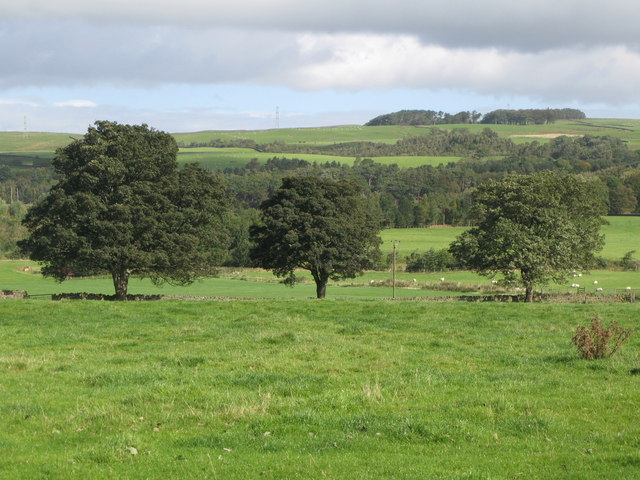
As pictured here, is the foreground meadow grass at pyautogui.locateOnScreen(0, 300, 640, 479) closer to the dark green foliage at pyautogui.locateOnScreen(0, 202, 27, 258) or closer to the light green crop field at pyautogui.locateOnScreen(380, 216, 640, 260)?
the light green crop field at pyautogui.locateOnScreen(380, 216, 640, 260)

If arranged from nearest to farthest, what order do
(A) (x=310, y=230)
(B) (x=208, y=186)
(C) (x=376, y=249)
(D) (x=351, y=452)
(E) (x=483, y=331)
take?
1. (D) (x=351, y=452)
2. (E) (x=483, y=331)
3. (B) (x=208, y=186)
4. (A) (x=310, y=230)
5. (C) (x=376, y=249)

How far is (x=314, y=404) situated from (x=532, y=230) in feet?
148

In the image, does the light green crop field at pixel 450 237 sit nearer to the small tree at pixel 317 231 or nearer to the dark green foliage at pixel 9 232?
the small tree at pixel 317 231

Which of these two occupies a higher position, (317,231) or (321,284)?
(317,231)

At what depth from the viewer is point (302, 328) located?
26156mm

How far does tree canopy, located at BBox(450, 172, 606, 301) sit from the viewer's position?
54.3 metres

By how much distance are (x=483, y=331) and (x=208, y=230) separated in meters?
26.9

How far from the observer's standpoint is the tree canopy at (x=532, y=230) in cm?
5431

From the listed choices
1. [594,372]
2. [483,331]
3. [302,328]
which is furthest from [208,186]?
[594,372]

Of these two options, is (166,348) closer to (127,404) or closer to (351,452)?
(127,404)

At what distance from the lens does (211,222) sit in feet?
160

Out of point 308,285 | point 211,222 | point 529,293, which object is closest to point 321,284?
point 211,222

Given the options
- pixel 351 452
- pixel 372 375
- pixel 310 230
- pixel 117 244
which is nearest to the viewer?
pixel 351 452

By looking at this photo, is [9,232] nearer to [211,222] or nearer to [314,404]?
[211,222]
